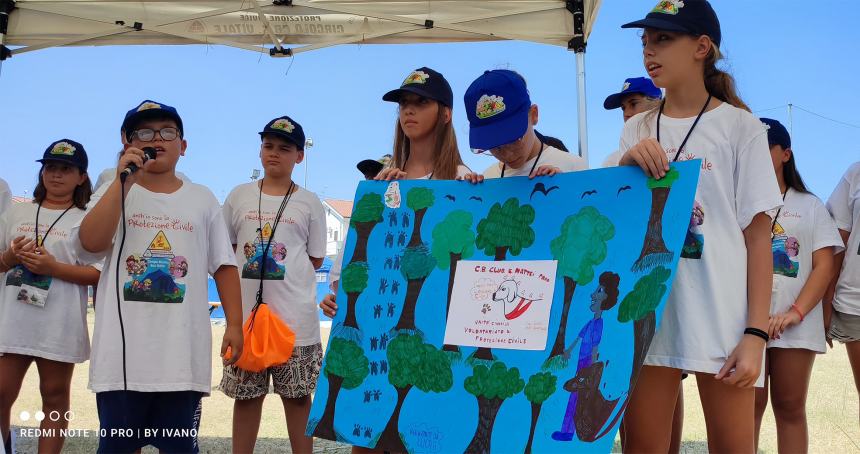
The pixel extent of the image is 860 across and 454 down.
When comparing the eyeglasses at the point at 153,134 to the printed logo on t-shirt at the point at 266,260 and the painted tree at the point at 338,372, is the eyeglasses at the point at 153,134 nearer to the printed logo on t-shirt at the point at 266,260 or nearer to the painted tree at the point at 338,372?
the printed logo on t-shirt at the point at 266,260

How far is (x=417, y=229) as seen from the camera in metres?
2.33

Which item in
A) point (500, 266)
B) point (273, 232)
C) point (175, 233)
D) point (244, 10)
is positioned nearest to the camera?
point (500, 266)

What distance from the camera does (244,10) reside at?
477 centimetres

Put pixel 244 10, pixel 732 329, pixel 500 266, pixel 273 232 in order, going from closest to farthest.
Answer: pixel 732 329, pixel 500 266, pixel 273 232, pixel 244 10

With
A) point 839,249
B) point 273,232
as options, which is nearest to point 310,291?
point 273,232

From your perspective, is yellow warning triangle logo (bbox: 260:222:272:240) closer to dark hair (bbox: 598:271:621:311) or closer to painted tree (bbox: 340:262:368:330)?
painted tree (bbox: 340:262:368:330)

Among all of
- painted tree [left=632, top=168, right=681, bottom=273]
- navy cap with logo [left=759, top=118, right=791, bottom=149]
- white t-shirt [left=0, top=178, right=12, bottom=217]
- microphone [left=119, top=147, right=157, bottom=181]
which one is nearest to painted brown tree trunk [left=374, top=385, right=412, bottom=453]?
painted tree [left=632, top=168, right=681, bottom=273]

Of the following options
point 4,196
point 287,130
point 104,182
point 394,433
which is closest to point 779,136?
point 394,433

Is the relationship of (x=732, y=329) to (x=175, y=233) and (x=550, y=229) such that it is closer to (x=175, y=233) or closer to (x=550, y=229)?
(x=550, y=229)

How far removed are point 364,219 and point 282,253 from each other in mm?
1316

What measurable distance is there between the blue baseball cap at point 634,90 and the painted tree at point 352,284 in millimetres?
2189

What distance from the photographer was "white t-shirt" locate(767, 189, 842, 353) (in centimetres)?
311

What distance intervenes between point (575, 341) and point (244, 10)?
154 inches

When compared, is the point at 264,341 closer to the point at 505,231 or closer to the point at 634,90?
the point at 505,231
